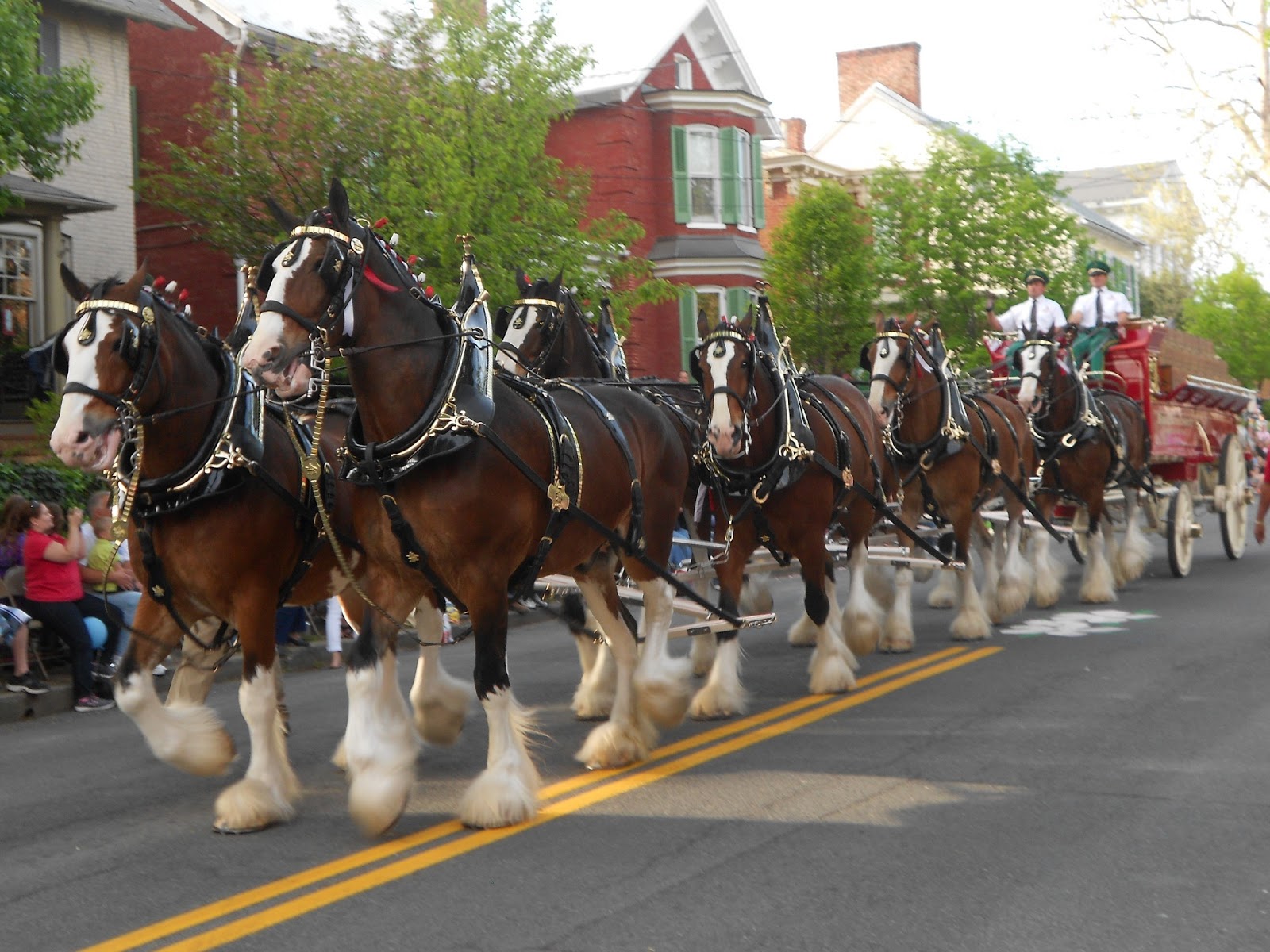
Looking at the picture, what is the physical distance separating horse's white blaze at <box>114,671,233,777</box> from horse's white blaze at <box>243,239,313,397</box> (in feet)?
5.23

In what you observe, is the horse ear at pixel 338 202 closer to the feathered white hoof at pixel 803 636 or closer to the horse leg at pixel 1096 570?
the feathered white hoof at pixel 803 636

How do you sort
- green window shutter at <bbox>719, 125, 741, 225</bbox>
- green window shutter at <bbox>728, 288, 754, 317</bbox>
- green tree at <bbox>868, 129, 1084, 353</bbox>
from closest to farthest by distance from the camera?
green tree at <bbox>868, 129, 1084, 353</bbox>, green window shutter at <bbox>728, 288, 754, 317</bbox>, green window shutter at <bbox>719, 125, 741, 225</bbox>

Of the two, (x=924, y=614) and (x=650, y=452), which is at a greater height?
(x=650, y=452)

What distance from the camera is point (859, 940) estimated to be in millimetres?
4496

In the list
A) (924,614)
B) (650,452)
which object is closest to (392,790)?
(650,452)

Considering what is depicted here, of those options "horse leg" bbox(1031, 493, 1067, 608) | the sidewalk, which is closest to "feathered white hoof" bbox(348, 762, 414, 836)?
the sidewalk

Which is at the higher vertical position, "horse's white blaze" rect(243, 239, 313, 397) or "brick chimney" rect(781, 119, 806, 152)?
"brick chimney" rect(781, 119, 806, 152)

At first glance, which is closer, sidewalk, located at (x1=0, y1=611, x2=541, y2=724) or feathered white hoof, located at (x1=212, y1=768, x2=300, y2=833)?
feathered white hoof, located at (x1=212, y1=768, x2=300, y2=833)

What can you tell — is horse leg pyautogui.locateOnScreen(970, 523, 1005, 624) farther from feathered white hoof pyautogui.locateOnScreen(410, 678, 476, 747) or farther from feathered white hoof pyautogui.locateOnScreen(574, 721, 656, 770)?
feathered white hoof pyautogui.locateOnScreen(410, 678, 476, 747)

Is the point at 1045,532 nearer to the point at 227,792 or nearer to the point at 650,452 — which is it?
the point at 650,452

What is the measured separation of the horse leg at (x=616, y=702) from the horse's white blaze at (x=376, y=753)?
121 centimetres

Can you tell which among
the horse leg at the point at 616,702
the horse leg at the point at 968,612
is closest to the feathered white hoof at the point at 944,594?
the horse leg at the point at 968,612

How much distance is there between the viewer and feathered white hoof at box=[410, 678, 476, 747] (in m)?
7.32

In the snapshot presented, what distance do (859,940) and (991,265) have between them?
91.3 feet
